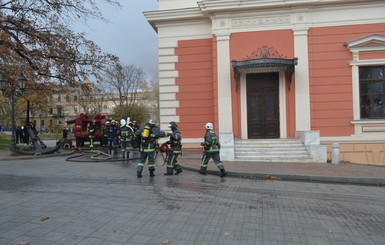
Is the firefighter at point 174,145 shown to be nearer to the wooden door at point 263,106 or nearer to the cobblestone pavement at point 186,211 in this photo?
the cobblestone pavement at point 186,211

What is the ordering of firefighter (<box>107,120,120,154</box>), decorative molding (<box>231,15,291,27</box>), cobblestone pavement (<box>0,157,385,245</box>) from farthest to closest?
firefighter (<box>107,120,120,154</box>)
decorative molding (<box>231,15,291,27</box>)
cobblestone pavement (<box>0,157,385,245</box>)

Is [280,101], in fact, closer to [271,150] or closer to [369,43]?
[271,150]

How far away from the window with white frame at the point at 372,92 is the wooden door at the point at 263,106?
3.95 meters

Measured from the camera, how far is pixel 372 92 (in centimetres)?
1416

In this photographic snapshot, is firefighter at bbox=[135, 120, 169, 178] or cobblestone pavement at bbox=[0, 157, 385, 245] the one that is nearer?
cobblestone pavement at bbox=[0, 157, 385, 245]

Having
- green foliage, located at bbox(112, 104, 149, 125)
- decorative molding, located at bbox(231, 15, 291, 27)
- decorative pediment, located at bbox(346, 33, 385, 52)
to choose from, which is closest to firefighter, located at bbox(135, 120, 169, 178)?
decorative molding, located at bbox(231, 15, 291, 27)

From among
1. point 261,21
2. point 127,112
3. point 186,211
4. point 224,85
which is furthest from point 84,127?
point 127,112

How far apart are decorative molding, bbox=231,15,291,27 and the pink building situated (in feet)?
0.15

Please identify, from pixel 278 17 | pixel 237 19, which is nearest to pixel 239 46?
pixel 237 19

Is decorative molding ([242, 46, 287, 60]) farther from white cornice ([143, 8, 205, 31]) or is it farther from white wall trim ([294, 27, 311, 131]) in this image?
white cornice ([143, 8, 205, 31])

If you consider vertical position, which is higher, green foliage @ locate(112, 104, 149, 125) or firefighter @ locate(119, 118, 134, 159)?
green foliage @ locate(112, 104, 149, 125)

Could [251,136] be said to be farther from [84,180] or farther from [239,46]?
[84,180]

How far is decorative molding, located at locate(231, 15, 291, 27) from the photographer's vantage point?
14.3m

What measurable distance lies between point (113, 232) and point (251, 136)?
11262 mm
